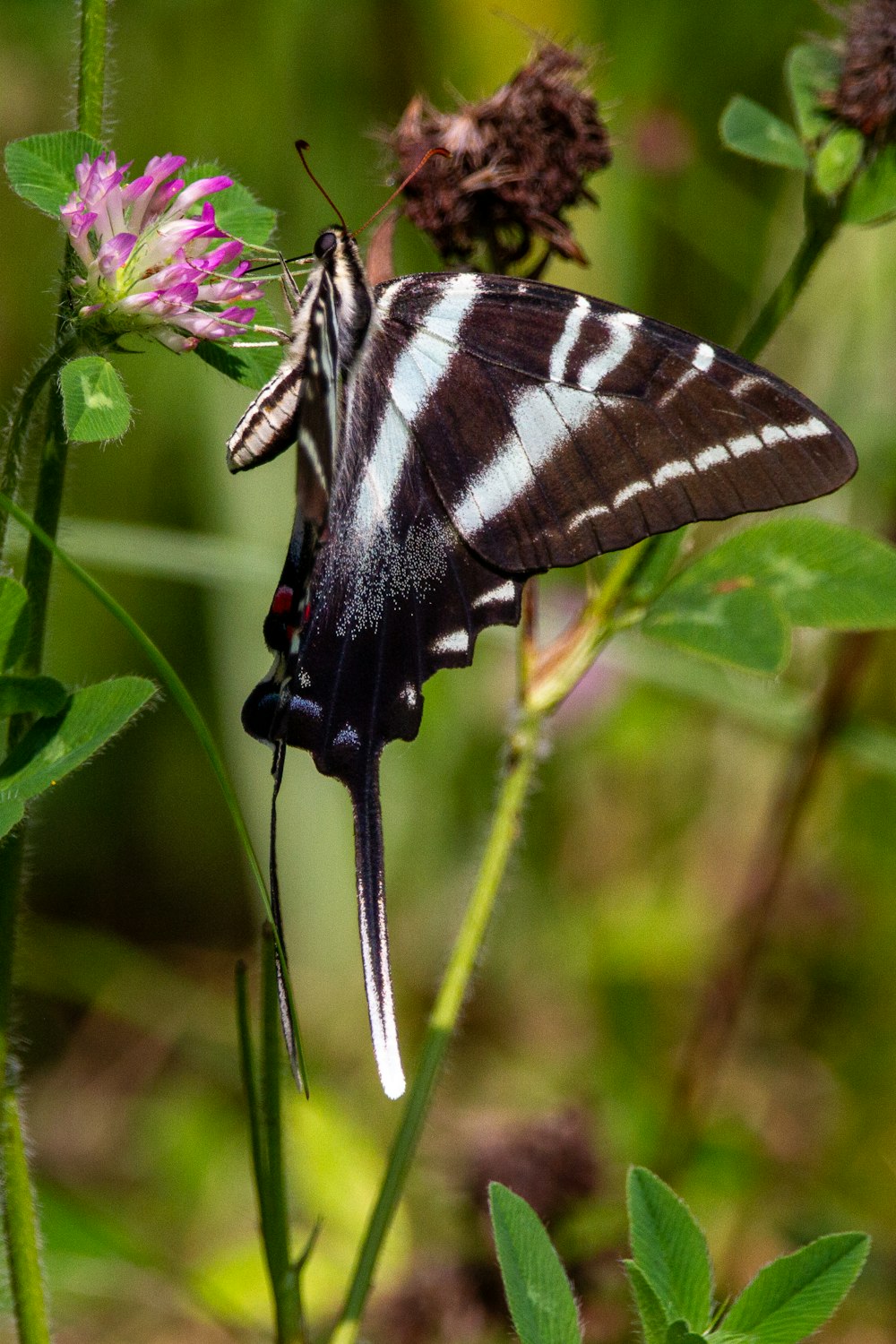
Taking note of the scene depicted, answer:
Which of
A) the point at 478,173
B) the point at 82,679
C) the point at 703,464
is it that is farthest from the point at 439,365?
the point at 82,679

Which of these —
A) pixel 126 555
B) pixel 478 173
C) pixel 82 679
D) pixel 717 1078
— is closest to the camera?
pixel 478 173

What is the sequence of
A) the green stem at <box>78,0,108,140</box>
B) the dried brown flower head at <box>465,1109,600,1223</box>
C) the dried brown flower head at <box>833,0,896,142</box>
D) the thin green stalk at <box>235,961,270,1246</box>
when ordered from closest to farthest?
the green stem at <box>78,0,108,140</box> → the thin green stalk at <box>235,961,270,1246</box> → the dried brown flower head at <box>833,0,896,142</box> → the dried brown flower head at <box>465,1109,600,1223</box>

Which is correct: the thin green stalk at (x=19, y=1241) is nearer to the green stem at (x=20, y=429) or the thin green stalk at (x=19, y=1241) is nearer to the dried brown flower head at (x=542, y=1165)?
the green stem at (x=20, y=429)

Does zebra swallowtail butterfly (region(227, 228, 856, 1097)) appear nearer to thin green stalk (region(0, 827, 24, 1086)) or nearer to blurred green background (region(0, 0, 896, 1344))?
thin green stalk (region(0, 827, 24, 1086))

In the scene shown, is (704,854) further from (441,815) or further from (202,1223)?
(202,1223)

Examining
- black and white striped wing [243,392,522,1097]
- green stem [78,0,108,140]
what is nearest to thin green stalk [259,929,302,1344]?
black and white striped wing [243,392,522,1097]

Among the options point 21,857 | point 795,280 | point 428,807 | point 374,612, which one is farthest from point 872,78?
point 428,807
